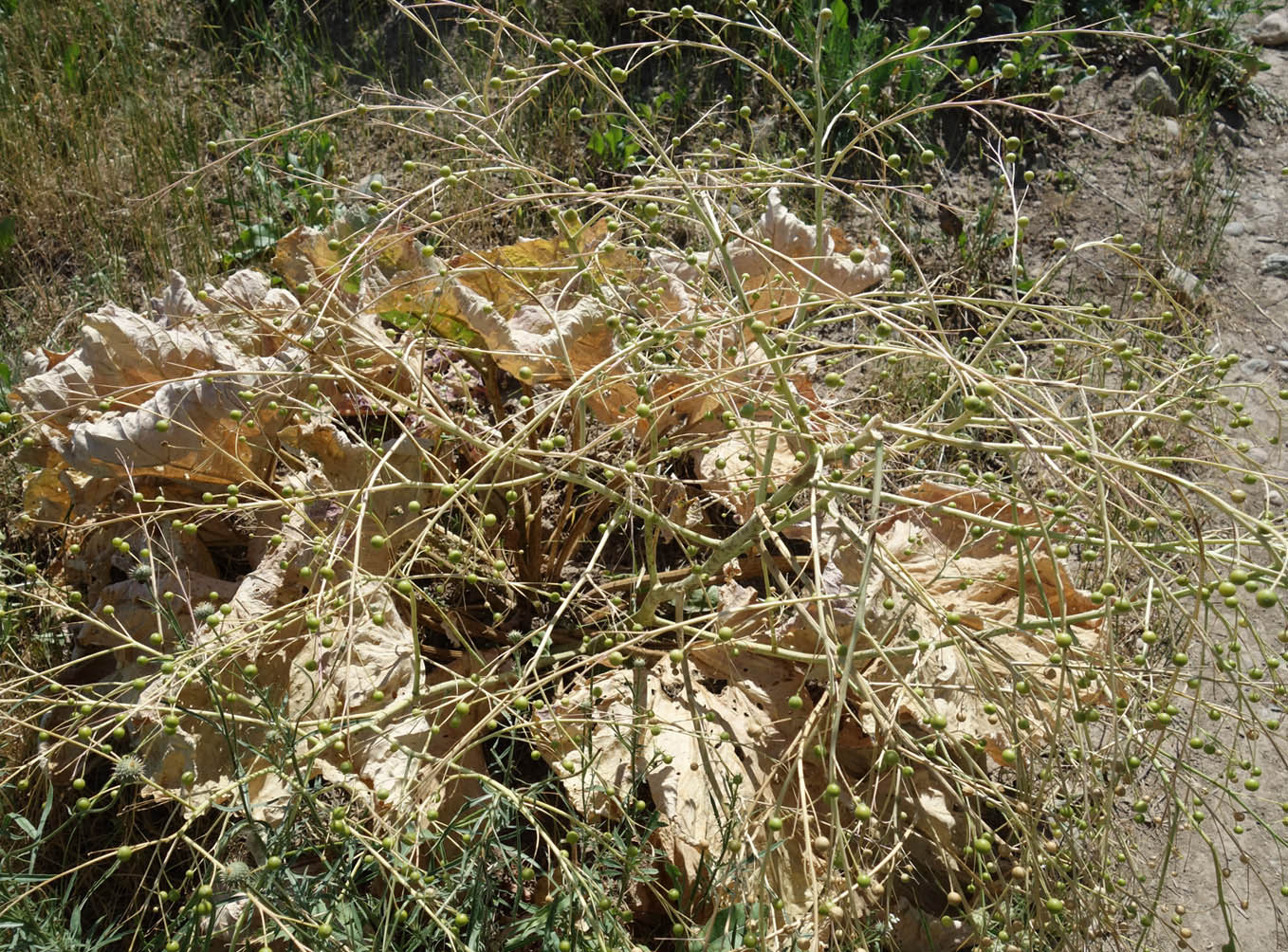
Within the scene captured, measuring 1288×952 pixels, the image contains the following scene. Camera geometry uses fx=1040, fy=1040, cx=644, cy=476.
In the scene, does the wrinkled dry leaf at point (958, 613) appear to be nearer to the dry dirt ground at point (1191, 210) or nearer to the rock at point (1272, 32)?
the dry dirt ground at point (1191, 210)

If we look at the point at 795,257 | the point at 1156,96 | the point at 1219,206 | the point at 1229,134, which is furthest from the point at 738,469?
the point at 1229,134

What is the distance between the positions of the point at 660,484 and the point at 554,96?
1.87 m

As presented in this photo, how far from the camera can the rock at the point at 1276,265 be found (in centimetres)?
367

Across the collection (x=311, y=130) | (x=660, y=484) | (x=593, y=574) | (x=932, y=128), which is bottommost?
(x=593, y=574)

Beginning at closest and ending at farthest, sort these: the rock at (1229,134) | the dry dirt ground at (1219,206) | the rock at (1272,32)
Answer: the dry dirt ground at (1219,206) → the rock at (1229,134) → the rock at (1272,32)

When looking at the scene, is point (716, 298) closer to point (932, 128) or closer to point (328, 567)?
point (328, 567)

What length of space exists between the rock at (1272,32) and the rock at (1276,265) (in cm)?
120

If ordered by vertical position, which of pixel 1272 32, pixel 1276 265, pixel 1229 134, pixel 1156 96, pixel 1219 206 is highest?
pixel 1272 32

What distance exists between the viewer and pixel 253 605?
2.19 m

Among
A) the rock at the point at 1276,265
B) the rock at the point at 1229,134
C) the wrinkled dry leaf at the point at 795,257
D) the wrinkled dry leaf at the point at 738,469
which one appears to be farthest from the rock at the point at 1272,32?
the wrinkled dry leaf at the point at 738,469

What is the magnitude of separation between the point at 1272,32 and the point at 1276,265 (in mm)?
1290

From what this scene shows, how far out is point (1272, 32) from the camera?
429cm

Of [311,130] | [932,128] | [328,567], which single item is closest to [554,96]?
[311,130]

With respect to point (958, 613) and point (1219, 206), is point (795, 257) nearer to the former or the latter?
point (958, 613)
